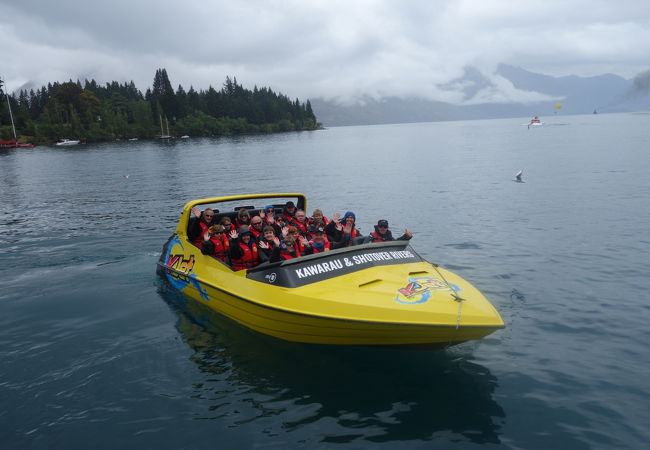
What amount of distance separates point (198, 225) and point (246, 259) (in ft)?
7.80

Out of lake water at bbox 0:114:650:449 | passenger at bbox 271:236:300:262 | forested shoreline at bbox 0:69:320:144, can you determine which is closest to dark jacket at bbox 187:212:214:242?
lake water at bbox 0:114:650:449

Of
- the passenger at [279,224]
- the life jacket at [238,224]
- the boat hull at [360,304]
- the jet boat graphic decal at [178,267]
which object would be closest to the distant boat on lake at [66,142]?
the jet boat graphic decal at [178,267]

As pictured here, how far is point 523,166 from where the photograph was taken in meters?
32.8

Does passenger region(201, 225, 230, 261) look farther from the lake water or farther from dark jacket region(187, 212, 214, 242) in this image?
the lake water

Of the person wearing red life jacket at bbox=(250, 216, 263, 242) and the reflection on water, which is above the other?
the person wearing red life jacket at bbox=(250, 216, 263, 242)

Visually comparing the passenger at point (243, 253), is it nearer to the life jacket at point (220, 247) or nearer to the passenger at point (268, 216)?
the life jacket at point (220, 247)

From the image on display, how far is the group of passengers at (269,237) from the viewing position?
25.6 ft

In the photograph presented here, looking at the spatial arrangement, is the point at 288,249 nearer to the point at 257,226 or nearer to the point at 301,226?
the point at 257,226

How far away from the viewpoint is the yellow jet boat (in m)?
5.68

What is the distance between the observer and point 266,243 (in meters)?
8.09

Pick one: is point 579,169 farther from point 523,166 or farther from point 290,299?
point 290,299

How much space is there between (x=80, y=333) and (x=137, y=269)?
3.85 m

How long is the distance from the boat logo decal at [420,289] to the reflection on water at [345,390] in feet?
3.48

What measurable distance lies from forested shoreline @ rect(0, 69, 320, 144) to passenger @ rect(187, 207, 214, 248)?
10290 centimetres
